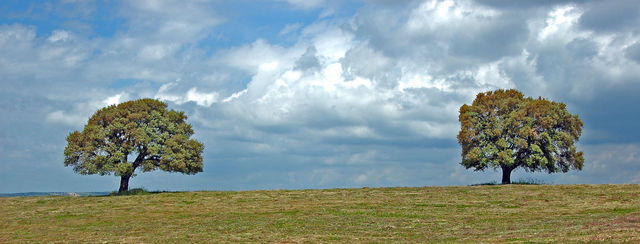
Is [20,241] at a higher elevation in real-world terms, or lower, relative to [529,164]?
lower

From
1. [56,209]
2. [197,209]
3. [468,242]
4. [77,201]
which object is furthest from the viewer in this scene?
[77,201]

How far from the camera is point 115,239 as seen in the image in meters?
39.3

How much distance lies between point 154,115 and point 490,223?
49.8 meters

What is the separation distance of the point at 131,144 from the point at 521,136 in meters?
50.1

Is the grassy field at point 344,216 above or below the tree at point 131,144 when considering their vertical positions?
below

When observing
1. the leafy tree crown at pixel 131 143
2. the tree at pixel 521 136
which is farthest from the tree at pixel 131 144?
the tree at pixel 521 136

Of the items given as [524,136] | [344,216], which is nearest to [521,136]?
[524,136]

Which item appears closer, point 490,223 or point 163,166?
point 490,223

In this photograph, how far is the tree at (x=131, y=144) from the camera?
7231cm

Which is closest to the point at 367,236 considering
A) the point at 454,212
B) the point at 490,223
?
the point at 490,223

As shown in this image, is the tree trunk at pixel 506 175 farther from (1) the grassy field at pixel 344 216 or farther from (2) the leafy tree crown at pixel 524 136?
(1) the grassy field at pixel 344 216

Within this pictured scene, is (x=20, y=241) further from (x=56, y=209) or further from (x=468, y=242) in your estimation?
(x=468, y=242)

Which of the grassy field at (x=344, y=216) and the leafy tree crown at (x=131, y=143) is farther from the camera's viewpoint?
the leafy tree crown at (x=131, y=143)

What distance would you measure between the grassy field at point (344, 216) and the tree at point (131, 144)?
6.49 metres
